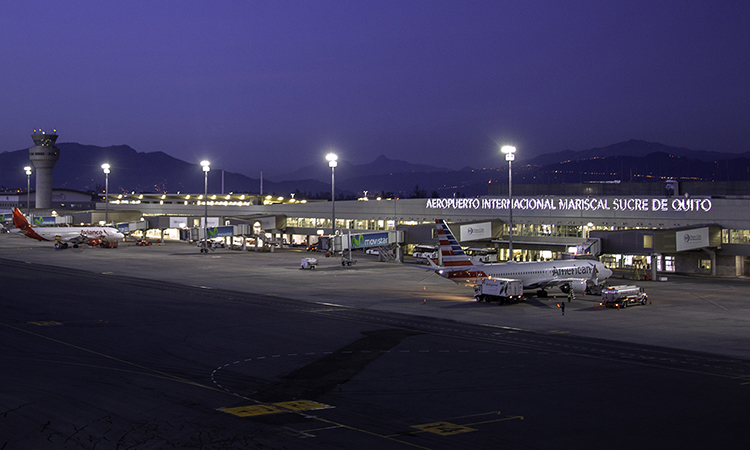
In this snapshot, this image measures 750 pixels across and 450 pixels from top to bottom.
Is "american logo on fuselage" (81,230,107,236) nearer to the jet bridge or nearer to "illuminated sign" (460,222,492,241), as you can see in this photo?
the jet bridge

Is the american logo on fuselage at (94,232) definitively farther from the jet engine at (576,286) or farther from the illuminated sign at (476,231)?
the jet engine at (576,286)

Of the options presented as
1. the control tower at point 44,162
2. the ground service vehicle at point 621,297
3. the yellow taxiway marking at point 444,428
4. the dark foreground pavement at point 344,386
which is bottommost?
the yellow taxiway marking at point 444,428

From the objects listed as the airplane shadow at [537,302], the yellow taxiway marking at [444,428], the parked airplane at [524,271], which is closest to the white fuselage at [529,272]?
the parked airplane at [524,271]

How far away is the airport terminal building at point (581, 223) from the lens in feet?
217

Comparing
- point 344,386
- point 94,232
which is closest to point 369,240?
point 344,386

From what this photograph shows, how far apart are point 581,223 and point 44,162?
155524 mm

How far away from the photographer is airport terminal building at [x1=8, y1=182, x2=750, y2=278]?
66.0m

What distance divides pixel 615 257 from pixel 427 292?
30080mm

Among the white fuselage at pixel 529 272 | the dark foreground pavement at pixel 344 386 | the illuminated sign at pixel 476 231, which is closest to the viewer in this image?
the dark foreground pavement at pixel 344 386

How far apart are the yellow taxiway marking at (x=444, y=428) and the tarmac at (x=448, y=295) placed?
1795 cm

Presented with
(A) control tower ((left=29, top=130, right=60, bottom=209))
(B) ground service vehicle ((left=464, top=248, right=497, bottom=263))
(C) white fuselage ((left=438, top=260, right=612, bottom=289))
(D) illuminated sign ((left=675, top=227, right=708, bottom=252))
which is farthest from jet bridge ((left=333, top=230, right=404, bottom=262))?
(A) control tower ((left=29, top=130, right=60, bottom=209))

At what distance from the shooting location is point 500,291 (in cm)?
4753

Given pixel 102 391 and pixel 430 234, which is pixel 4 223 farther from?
pixel 102 391

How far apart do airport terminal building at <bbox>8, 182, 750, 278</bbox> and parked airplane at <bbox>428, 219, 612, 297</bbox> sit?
10433 mm
